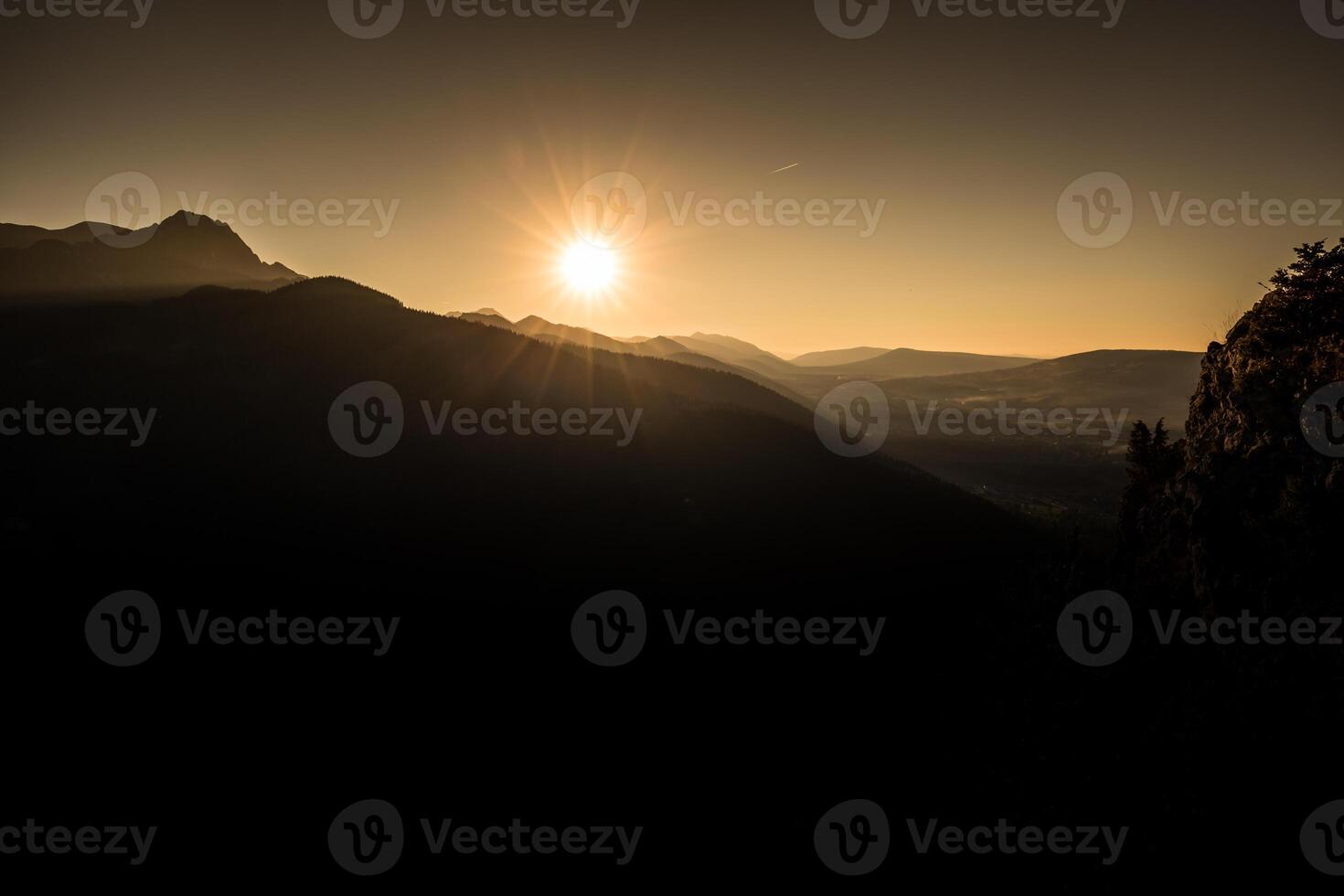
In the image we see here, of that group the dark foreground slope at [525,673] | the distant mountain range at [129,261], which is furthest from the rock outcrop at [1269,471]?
the distant mountain range at [129,261]

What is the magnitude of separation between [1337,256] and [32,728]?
51664 mm

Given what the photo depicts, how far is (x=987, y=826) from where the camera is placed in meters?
19.2

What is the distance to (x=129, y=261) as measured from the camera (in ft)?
303

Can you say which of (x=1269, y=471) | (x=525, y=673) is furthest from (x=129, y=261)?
(x=1269, y=471)

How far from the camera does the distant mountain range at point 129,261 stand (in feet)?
238

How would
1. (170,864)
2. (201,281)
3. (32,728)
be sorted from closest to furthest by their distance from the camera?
(170,864) < (32,728) < (201,281)

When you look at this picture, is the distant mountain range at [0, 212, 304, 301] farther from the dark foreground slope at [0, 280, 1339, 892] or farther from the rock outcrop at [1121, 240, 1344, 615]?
the rock outcrop at [1121, 240, 1344, 615]

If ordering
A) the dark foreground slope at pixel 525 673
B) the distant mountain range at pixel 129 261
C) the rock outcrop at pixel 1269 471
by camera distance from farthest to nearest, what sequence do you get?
1. the distant mountain range at pixel 129 261
2. the rock outcrop at pixel 1269 471
3. the dark foreground slope at pixel 525 673

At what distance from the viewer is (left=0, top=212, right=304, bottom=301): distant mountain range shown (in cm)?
7256

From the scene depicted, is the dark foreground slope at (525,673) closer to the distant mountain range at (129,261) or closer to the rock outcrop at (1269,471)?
the rock outcrop at (1269,471)

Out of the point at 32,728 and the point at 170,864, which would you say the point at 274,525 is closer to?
the point at 32,728

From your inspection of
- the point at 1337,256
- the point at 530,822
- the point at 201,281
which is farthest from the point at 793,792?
the point at 201,281

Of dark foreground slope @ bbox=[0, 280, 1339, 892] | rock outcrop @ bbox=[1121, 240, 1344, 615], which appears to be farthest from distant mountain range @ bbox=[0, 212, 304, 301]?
rock outcrop @ bbox=[1121, 240, 1344, 615]

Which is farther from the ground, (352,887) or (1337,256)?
(1337,256)
